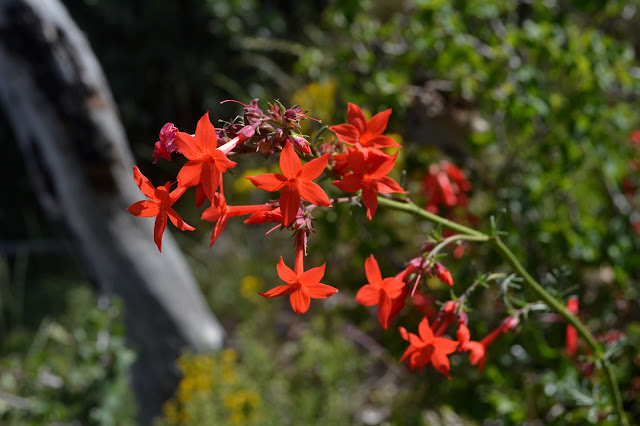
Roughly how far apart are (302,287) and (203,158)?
296 mm

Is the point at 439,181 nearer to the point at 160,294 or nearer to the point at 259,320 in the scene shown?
the point at 160,294

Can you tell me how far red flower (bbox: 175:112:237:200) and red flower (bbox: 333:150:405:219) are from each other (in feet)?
0.69

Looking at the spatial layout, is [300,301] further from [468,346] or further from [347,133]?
[468,346]

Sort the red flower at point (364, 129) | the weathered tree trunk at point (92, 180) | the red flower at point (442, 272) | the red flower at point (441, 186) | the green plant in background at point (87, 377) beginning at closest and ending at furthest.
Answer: the red flower at point (364, 129), the red flower at point (442, 272), the red flower at point (441, 186), the weathered tree trunk at point (92, 180), the green plant in background at point (87, 377)

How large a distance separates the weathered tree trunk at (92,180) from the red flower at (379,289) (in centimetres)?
217

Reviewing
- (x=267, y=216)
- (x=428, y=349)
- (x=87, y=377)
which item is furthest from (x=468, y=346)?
(x=87, y=377)

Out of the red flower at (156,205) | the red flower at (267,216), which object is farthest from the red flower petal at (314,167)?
the red flower at (156,205)

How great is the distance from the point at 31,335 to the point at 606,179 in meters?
4.81

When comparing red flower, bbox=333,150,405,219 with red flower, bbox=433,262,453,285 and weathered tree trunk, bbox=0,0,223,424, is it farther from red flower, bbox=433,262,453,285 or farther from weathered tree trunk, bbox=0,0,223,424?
weathered tree trunk, bbox=0,0,223,424

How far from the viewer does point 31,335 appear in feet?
15.5

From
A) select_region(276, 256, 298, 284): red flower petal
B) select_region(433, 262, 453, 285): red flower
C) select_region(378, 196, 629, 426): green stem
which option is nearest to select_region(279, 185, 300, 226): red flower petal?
select_region(276, 256, 298, 284): red flower petal

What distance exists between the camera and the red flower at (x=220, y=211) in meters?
0.92

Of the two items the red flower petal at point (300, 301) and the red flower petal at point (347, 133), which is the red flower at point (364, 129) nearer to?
the red flower petal at point (347, 133)

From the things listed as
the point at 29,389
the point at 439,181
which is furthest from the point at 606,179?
the point at 29,389
